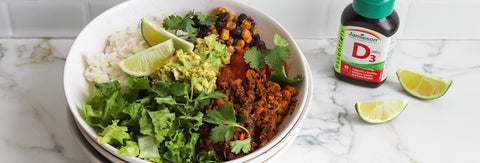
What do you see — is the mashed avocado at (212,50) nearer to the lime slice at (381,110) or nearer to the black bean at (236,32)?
the black bean at (236,32)

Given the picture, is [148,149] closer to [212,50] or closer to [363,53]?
[212,50]

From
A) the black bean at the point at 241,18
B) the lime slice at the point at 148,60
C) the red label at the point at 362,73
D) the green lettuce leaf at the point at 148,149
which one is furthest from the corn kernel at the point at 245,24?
the green lettuce leaf at the point at 148,149

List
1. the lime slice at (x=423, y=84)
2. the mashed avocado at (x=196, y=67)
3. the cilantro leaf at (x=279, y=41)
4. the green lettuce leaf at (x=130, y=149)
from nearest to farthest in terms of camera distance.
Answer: the green lettuce leaf at (x=130, y=149)
the mashed avocado at (x=196, y=67)
the cilantro leaf at (x=279, y=41)
the lime slice at (x=423, y=84)

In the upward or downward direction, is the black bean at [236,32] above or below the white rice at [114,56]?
above

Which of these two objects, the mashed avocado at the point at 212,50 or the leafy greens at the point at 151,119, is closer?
the leafy greens at the point at 151,119

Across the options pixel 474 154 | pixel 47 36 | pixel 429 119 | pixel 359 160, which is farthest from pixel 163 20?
pixel 474 154

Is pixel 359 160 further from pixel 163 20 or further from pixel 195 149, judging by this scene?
pixel 163 20

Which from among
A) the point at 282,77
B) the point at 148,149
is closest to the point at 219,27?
the point at 282,77

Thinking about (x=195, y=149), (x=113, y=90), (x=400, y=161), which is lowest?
(x=400, y=161)
